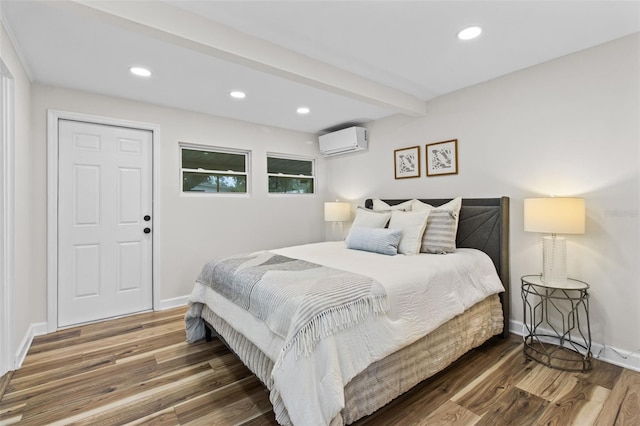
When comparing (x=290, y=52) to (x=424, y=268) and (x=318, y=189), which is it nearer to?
(x=424, y=268)

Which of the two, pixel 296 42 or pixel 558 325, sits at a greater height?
pixel 296 42

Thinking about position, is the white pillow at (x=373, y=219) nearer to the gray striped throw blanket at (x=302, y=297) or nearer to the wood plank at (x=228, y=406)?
the gray striped throw blanket at (x=302, y=297)

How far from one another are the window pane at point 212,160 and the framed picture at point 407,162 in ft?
6.76

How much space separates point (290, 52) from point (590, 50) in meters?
2.31

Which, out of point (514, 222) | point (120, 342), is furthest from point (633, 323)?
point (120, 342)

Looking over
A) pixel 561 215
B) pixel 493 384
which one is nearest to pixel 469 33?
pixel 561 215

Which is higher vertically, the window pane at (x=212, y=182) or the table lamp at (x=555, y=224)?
the window pane at (x=212, y=182)

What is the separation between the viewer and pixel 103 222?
323 centimetres

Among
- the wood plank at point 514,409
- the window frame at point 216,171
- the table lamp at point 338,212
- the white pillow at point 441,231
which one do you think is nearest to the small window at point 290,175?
the window frame at point 216,171

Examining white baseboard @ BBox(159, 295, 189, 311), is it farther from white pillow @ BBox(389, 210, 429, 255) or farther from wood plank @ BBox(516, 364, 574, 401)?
wood plank @ BBox(516, 364, 574, 401)

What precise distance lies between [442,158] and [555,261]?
1.50 meters

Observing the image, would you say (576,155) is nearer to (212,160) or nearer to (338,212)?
(338,212)

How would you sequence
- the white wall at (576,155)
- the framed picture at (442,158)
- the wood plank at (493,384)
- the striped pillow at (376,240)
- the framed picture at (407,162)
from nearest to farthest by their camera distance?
1. the wood plank at (493,384)
2. the white wall at (576,155)
3. the striped pillow at (376,240)
4. the framed picture at (442,158)
5. the framed picture at (407,162)

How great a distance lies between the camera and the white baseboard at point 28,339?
2315 mm
